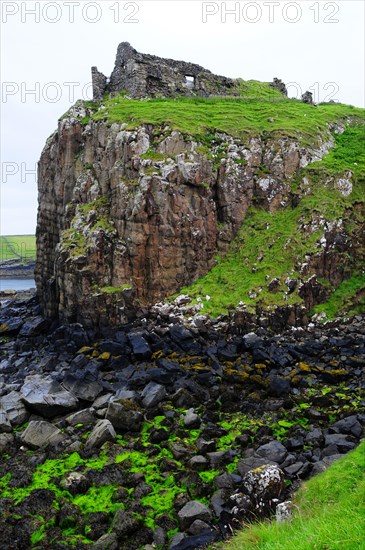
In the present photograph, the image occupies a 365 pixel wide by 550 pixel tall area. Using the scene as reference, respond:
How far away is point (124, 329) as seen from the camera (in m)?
32.2

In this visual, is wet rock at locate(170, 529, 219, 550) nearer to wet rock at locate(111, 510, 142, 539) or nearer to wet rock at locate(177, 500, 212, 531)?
wet rock at locate(177, 500, 212, 531)

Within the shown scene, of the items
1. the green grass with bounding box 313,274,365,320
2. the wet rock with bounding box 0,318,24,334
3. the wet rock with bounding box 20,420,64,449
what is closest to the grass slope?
the green grass with bounding box 313,274,365,320

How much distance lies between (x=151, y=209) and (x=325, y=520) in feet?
91.4

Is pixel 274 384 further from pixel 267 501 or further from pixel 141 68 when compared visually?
pixel 141 68

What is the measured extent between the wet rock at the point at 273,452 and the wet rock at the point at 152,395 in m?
6.16

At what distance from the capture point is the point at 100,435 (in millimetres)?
18141

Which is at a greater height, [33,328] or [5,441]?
[33,328]

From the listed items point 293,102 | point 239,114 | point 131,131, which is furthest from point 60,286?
point 293,102

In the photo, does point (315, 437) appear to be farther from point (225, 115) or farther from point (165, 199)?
point (225, 115)

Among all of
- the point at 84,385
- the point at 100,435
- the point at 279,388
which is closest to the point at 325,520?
the point at 100,435

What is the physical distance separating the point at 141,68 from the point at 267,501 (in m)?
44.9

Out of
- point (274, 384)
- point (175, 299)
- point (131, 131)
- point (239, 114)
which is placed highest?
point (239, 114)

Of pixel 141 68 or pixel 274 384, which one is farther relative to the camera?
pixel 141 68

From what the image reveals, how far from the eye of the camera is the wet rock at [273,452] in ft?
52.7
